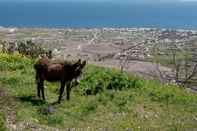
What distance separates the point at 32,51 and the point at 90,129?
56.6 feet

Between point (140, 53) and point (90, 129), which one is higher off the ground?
point (90, 129)

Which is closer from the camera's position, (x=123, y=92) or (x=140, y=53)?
(x=123, y=92)

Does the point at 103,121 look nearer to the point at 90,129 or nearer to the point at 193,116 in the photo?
the point at 90,129

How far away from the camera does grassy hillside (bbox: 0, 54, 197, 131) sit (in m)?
13.7

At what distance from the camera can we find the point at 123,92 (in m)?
18.0

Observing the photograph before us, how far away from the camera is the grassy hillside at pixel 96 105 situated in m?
13.7

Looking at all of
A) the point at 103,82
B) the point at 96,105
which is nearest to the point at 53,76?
the point at 96,105

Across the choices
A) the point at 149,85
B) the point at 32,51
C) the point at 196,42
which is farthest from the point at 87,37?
the point at 149,85

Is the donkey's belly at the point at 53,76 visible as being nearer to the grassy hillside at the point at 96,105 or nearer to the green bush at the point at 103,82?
the grassy hillside at the point at 96,105

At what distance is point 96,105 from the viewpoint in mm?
15648

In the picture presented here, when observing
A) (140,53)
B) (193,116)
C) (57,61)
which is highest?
(57,61)

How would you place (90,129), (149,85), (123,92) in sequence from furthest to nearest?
(149,85) < (123,92) < (90,129)

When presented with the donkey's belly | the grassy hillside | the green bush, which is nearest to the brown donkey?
the donkey's belly

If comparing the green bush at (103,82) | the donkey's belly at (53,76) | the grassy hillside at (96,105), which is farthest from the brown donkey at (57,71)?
the green bush at (103,82)
